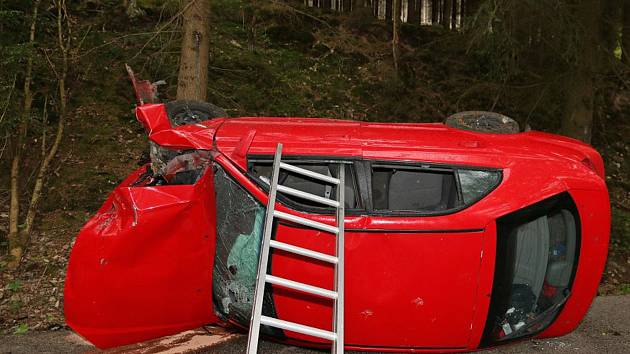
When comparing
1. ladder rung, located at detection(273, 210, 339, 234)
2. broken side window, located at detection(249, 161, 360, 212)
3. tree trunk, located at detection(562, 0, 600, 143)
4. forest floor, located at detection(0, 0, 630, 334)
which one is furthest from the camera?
tree trunk, located at detection(562, 0, 600, 143)

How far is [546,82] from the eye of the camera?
10.8 metres

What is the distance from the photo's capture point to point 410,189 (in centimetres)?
446

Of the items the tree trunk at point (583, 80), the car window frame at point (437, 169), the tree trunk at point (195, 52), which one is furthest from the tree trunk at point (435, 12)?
the car window frame at point (437, 169)

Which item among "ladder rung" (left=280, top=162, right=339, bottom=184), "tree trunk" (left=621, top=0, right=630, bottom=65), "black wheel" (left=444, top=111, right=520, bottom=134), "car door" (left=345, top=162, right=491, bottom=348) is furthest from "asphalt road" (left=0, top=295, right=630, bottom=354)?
"tree trunk" (left=621, top=0, right=630, bottom=65)

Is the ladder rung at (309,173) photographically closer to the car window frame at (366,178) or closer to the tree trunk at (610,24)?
the car window frame at (366,178)

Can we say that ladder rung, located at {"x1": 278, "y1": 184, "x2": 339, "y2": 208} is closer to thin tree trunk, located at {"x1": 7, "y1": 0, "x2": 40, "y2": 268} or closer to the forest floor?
the forest floor

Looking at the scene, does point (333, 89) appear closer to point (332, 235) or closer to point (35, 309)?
point (35, 309)

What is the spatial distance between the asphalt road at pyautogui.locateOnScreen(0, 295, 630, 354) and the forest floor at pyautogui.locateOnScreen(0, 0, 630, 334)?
73 centimetres

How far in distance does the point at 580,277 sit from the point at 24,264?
6.17 metres

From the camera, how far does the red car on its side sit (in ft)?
13.3

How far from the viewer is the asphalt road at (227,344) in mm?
4629

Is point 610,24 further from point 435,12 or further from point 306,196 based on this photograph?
point 435,12

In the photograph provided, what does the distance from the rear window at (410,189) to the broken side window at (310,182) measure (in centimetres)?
26

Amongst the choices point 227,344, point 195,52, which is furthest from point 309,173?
point 195,52
